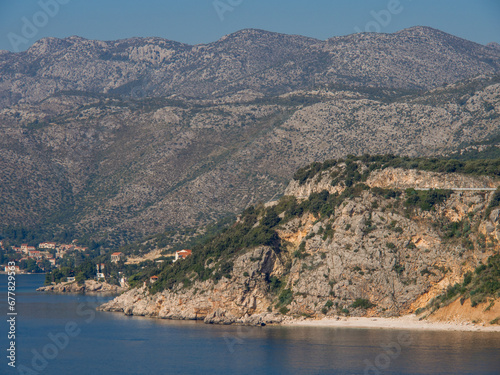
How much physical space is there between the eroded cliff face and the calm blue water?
3027 millimetres

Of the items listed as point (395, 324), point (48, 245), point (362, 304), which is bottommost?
point (395, 324)

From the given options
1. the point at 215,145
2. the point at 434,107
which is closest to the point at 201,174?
the point at 215,145

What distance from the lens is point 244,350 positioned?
222 feet

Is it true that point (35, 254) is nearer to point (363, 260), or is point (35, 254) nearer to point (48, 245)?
point (48, 245)

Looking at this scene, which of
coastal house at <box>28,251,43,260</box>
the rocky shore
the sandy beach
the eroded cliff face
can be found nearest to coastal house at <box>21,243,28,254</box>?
coastal house at <box>28,251,43,260</box>

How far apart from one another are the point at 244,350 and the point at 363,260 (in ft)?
54.6

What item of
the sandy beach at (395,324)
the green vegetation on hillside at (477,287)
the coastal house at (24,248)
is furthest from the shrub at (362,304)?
the coastal house at (24,248)

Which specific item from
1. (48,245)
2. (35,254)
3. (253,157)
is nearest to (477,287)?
(253,157)

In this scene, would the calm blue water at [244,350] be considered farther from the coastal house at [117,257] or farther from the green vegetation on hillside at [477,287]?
the coastal house at [117,257]

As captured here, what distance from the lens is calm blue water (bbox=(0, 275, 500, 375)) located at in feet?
199

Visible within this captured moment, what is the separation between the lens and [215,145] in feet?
646

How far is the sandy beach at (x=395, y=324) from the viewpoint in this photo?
7069cm

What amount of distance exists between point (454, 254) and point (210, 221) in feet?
312

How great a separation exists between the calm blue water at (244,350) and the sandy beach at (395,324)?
831mm
